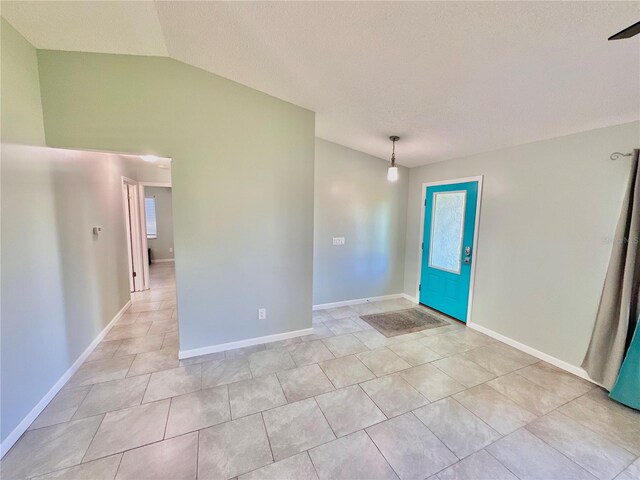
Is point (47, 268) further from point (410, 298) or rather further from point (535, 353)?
point (535, 353)

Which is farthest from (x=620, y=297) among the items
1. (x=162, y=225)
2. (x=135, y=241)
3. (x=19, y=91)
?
(x=162, y=225)

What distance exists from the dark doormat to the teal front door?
33 centimetres

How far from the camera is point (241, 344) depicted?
285 centimetres

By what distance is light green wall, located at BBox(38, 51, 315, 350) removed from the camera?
6.98 feet

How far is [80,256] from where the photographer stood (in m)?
2.56

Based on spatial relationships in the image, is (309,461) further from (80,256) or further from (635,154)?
(635,154)

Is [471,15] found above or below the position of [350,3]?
below

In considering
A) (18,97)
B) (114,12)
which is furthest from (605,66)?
(18,97)

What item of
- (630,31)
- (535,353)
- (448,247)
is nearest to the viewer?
(630,31)

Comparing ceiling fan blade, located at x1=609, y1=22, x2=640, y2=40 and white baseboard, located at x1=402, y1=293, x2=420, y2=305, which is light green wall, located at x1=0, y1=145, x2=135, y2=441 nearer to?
ceiling fan blade, located at x1=609, y1=22, x2=640, y2=40

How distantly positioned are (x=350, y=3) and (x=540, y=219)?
2.77m

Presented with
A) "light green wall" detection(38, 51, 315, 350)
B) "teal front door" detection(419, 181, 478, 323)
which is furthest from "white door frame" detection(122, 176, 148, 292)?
"teal front door" detection(419, 181, 478, 323)

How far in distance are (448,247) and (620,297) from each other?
1.79 m

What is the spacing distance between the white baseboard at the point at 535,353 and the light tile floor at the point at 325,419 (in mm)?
99
